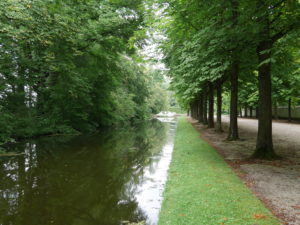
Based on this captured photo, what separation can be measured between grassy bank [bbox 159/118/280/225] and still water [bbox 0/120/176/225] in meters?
0.50

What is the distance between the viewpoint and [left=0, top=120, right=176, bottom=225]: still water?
5.28m

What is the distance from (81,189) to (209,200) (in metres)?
3.90

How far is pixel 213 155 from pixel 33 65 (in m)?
13.3

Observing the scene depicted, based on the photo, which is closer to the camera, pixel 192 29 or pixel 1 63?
pixel 192 29

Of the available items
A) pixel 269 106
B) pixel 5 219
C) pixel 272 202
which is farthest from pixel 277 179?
pixel 5 219

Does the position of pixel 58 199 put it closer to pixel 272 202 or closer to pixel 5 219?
pixel 5 219

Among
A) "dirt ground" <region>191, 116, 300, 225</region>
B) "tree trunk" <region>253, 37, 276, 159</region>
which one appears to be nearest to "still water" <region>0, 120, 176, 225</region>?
"dirt ground" <region>191, 116, 300, 225</region>

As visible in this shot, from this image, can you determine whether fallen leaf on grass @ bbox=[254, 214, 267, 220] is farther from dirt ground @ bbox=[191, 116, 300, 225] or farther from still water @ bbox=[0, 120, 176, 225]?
still water @ bbox=[0, 120, 176, 225]

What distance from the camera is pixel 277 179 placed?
6.71 metres

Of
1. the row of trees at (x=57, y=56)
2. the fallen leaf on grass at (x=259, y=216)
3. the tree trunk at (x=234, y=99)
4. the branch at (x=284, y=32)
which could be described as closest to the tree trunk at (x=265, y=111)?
the branch at (x=284, y=32)

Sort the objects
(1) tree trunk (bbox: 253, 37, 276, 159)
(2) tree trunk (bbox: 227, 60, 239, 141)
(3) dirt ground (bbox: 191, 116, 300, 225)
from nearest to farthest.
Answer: (3) dirt ground (bbox: 191, 116, 300, 225) < (1) tree trunk (bbox: 253, 37, 276, 159) < (2) tree trunk (bbox: 227, 60, 239, 141)

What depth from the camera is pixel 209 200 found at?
5.31m

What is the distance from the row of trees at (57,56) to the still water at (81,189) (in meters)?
5.14

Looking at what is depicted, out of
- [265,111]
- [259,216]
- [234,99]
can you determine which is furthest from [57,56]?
[259,216]
